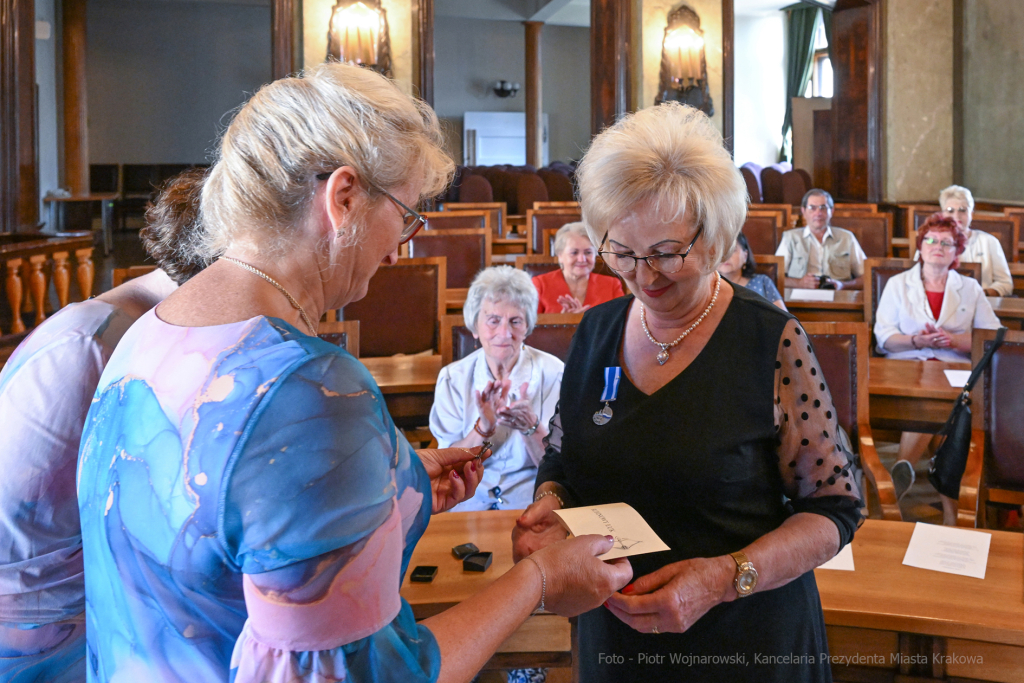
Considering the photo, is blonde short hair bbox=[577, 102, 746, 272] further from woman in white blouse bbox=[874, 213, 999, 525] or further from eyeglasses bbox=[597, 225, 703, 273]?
woman in white blouse bbox=[874, 213, 999, 525]

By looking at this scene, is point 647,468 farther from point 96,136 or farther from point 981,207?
point 96,136

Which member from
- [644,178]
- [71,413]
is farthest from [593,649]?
[71,413]

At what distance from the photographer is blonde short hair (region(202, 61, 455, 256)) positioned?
2.99 ft

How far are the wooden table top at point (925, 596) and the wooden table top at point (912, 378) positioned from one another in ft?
4.34

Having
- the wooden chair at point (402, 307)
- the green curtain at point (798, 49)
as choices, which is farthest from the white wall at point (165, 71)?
the wooden chair at point (402, 307)

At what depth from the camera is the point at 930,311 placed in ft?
14.4

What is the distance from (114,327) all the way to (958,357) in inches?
166

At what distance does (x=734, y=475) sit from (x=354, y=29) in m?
8.80

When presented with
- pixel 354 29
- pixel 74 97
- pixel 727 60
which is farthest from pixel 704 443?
pixel 74 97

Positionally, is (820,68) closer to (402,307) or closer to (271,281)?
(402,307)

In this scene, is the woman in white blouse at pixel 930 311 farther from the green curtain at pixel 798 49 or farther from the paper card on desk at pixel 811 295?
the green curtain at pixel 798 49

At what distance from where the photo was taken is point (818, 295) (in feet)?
16.6

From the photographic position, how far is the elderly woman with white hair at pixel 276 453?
771 millimetres

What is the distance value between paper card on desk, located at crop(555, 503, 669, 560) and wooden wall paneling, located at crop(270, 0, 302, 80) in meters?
8.47
